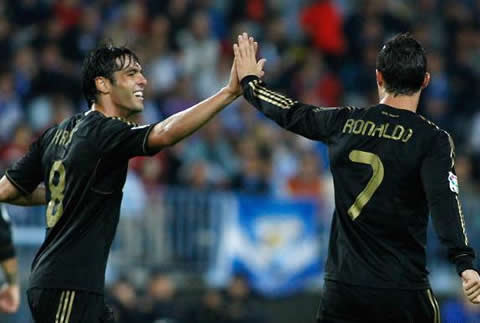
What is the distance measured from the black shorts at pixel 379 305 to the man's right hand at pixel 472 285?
1.04ft

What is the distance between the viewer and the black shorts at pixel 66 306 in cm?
602

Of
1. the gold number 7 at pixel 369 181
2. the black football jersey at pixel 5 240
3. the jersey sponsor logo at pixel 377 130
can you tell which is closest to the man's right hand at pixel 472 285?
the gold number 7 at pixel 369 181

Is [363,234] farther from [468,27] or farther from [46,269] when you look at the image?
[468,27]

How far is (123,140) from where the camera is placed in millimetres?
6047

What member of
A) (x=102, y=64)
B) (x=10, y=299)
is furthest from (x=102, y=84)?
(x=10, y=299)

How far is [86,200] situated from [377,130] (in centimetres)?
168

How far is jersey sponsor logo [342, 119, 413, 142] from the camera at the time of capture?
5891 mm

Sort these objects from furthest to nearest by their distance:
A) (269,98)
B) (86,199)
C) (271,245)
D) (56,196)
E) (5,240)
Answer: (271,245) → (5,240) → (269,98) → (56,196) → (86,199)

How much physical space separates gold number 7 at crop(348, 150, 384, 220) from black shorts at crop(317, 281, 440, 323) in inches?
16.5

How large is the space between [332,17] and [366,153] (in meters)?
10.9

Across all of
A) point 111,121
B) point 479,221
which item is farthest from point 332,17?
point 111,121

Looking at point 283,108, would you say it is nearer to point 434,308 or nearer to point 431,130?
point 431,130

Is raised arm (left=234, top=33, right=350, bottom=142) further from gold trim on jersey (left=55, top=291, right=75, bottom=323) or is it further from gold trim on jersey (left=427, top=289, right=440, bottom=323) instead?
gold trim on jersey (left=55, top=291, right=75, bottom=323)

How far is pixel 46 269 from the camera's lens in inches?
240
